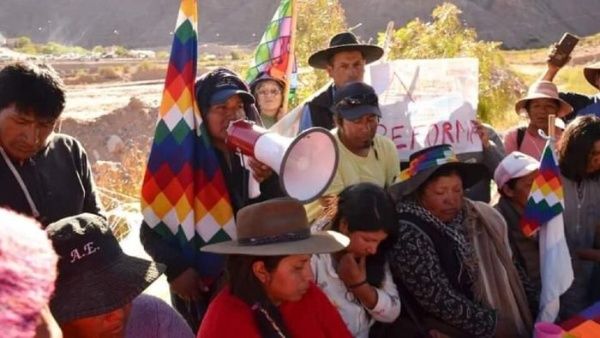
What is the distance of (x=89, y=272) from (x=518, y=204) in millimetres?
2528

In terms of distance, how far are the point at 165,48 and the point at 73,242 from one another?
5829cm

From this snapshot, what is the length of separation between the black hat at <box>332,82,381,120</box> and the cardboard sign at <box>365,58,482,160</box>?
2.51 ft

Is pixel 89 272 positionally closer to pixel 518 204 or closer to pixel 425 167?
pixel 425 167

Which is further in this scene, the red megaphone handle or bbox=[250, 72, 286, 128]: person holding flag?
bbox=[250, 72, 286, 128]: person holding flag

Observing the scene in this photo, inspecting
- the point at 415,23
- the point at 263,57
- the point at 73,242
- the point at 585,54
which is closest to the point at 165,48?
the point at 585,54

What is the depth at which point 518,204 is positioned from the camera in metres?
4.18

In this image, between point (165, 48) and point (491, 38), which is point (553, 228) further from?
point (165, 48)

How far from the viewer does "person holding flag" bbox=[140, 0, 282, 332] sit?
3344 mm

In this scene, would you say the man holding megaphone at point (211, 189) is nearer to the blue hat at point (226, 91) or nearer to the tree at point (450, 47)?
the blue hat at point (226, 91)

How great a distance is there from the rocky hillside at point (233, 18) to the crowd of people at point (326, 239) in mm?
51264

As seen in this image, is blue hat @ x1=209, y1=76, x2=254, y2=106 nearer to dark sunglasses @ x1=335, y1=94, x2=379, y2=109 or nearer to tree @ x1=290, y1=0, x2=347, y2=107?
dark sunglasses @ x1=335, y1=94, x2=379, y2=109

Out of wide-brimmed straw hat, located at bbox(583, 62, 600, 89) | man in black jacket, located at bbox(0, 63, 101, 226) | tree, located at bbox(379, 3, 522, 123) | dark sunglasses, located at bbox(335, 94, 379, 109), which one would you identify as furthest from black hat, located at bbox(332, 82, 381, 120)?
tree, located at bbox(379, 3, 522, 123)

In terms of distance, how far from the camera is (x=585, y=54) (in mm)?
37875

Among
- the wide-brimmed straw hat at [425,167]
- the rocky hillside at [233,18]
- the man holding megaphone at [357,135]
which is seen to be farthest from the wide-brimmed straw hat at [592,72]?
the rocky hillside at [233,18]
